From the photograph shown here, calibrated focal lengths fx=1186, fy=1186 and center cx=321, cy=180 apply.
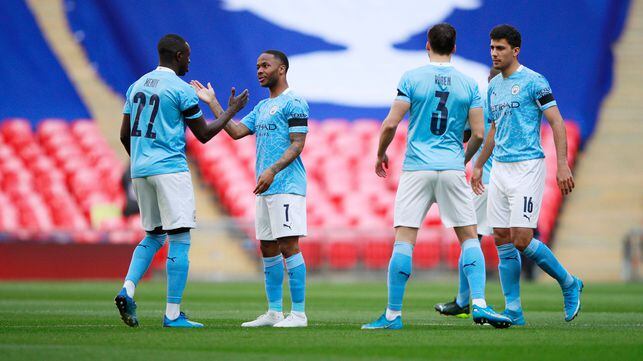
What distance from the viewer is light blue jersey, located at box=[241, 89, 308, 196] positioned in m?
8.69

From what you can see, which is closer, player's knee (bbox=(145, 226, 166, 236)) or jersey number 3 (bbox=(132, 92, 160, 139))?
jersey number 3 (bbox=(132, 92, 160, 139))

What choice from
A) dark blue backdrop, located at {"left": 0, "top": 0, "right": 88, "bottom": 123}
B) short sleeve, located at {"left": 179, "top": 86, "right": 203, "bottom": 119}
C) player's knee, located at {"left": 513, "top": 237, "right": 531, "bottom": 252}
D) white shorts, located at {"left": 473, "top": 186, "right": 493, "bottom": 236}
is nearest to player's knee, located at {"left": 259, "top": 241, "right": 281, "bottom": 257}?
short sleeve, located at {"left": 179, "top": 86, "right": 203, "bottom": 119}

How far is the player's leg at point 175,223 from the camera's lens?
329 inches

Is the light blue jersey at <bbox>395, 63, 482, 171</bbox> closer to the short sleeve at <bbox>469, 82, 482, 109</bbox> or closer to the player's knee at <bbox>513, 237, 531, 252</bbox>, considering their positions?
the short sleeve at <bbox>469, 82, 482, 109</bbox>

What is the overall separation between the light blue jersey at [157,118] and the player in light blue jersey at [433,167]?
4.80 feet

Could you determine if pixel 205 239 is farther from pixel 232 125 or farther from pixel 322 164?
pixel 232 125

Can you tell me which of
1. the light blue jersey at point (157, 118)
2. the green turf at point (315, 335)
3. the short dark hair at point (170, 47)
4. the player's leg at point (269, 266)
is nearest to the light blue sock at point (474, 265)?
the green turf at point (315, 335)

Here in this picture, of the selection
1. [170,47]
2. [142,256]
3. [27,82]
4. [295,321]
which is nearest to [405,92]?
[170,47]

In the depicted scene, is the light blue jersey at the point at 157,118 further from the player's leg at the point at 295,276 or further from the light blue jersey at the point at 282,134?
the player's leg at the point at 295,276

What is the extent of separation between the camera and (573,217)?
22844mm

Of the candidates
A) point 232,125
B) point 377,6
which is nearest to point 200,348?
point 232,125

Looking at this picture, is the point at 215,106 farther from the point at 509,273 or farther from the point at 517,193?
the point at 509,273

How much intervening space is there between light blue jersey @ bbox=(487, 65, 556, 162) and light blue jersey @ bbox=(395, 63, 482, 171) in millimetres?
554

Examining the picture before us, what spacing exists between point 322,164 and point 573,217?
4.95 meters
